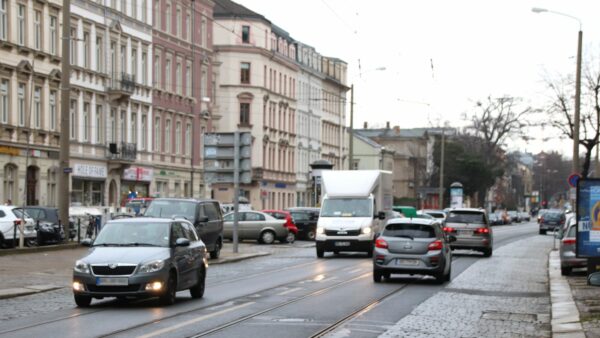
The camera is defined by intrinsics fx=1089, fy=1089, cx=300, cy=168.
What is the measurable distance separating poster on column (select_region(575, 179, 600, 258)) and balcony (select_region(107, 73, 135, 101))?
37.7m

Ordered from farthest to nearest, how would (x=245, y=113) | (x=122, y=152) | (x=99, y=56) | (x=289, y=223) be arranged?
(x=245, y=113) < (x=122, y=152) < (x=99, y=56) < (x=289, y=223)

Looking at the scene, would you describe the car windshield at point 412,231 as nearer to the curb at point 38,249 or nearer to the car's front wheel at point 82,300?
the car's front wheel at point 82,300

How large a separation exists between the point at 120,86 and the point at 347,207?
23964 millimetres

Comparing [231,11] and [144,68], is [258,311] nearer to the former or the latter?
[144,68]

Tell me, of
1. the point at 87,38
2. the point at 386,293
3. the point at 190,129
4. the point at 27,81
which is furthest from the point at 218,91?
the point at 386,293

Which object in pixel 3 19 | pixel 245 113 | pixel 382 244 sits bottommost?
pixel 382 244

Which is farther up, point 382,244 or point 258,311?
point 382,244

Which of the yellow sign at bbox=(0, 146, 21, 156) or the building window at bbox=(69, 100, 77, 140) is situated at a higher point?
the building window at bbox=(69, 100, 77, 140)

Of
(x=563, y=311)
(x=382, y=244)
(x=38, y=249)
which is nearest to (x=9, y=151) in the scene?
(x=38, y=249)

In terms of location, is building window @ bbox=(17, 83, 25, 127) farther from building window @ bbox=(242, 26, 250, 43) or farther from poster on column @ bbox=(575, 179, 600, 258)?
building window @ bbox=(242, 26, 250, 43)

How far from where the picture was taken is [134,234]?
1891 centimetres

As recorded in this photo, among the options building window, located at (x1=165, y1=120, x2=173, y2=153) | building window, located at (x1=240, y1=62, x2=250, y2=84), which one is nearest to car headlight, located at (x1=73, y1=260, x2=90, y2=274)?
building window, located at (x1=165, y1=120, x2=173, y2=153)

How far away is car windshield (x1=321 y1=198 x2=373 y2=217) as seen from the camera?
3788cm

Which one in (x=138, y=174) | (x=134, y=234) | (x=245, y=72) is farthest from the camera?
(x=245, y=72)
